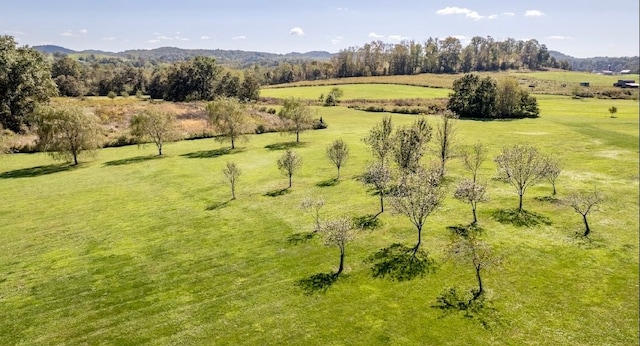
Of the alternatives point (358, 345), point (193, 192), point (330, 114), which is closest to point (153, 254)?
point (193, 192)

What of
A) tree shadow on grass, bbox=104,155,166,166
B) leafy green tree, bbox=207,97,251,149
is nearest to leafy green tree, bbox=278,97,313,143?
leafy green tree, bbox=207,97,251,149

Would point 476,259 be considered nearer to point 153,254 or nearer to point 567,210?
point 567,210

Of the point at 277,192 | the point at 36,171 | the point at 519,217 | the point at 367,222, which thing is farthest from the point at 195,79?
the point at 519,217

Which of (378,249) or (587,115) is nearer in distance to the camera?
(378,249)

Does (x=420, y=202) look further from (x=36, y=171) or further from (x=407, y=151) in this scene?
(x=36, y=171)

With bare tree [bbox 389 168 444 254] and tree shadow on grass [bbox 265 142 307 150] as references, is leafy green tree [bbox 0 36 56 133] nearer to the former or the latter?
tree shadow on grass [bbox 265 142 307 150]

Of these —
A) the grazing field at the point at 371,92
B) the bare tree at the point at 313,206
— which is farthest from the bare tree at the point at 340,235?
the grazing field at the point at 371,92
